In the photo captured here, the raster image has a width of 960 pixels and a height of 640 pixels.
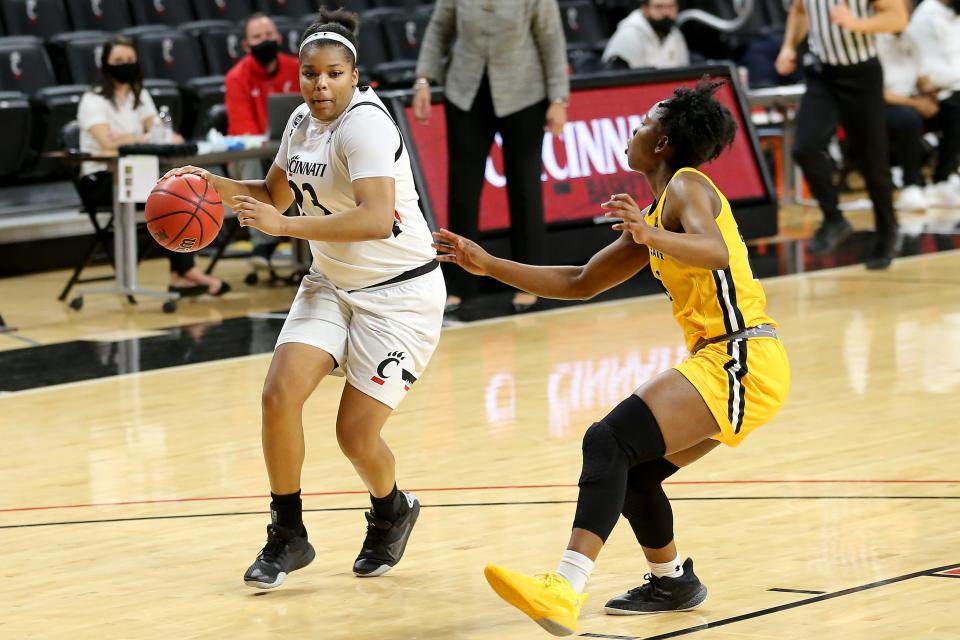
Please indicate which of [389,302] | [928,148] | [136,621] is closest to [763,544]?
[389,302]

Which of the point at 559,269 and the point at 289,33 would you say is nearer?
the point at 559,269

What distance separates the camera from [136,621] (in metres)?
4.36

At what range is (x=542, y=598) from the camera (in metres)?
3.83

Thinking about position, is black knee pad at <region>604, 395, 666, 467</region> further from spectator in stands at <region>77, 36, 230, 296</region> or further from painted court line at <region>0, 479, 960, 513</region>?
spectator in stands at <region>77, 36, 230, 296</region>

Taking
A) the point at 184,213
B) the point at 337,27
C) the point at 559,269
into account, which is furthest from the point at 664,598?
the point at 337,27

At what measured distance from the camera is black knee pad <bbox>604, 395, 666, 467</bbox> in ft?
13.4

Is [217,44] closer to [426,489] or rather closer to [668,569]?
[426,489]

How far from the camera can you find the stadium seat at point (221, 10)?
1452 centimetres

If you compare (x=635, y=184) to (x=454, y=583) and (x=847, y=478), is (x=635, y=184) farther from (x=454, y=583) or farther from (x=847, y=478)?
(x=454, y=583)

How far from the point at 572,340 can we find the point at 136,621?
471 cm

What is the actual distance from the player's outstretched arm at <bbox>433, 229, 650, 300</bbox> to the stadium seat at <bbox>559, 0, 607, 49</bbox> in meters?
11.8

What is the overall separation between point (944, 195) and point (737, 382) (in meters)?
11.0

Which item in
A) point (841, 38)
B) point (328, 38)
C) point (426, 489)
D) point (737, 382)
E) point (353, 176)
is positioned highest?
point (328, 38)

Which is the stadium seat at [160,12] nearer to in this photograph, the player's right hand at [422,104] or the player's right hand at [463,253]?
the player's right hand at [422,104]
